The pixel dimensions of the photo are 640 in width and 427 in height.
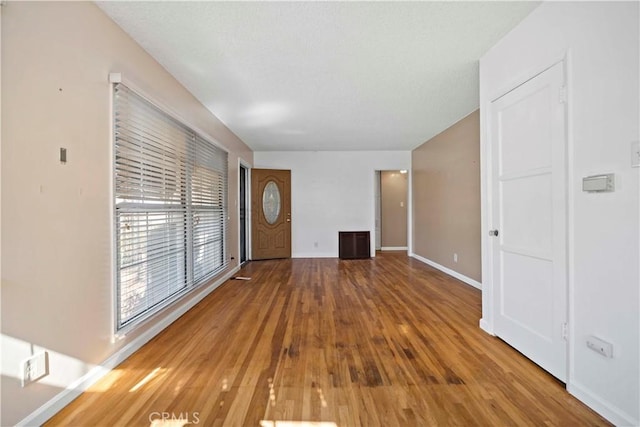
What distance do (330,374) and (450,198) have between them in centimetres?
361

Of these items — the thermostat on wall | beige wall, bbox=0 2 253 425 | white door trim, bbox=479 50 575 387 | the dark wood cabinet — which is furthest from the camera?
the dark wood cabinet

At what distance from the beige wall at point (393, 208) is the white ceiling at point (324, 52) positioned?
11.4 feet

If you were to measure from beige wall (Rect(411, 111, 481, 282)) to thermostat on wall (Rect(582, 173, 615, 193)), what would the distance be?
221 centimetres

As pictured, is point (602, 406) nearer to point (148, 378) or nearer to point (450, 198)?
point (148, 378)

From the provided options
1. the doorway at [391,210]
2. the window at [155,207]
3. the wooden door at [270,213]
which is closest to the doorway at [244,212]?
the wooden door at [270,213]

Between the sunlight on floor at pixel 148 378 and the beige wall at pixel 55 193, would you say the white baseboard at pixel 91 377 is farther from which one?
the sunlight on floor at pixel 148 378

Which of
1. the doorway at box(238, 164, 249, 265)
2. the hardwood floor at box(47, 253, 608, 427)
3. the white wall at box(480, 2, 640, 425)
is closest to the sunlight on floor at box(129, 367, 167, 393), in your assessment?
the hardwood floor at box(47, 253, 608, 427)

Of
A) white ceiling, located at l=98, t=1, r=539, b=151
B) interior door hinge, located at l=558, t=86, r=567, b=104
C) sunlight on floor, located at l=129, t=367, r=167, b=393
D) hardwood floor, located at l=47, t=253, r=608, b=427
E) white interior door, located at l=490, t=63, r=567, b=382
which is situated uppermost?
white ceiling, located at l=98, t=1, r=539, b=151

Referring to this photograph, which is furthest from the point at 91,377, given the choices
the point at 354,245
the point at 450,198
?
the point at 354,245

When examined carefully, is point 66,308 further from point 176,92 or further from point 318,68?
point 318,68

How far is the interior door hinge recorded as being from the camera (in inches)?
62.3

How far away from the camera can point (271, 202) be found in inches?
233

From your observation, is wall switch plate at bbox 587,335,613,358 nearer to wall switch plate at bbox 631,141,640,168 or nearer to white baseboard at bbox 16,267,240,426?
wall switch plate at bbox 631,141,640,168

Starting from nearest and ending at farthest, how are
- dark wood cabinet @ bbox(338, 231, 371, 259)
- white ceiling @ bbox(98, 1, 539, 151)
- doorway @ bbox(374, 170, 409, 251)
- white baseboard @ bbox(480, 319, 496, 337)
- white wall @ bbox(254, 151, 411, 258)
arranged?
1. white ceiling @ bbox(98, 1, 539, 151)
2. white baseboard @ bbox(480, 319, 496, 337)
3. dark wood cabinet @ bbox(338, 231, 371, 259)
4. white wall @ bbox(254, 151, 411, 258)
5. doorway @ bbox(374, 170, 409, 251)
